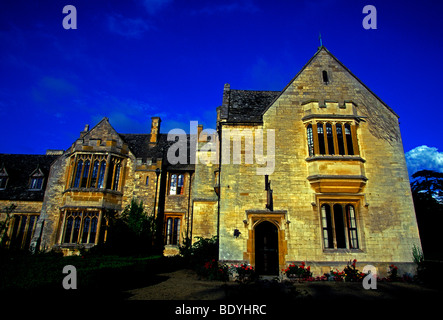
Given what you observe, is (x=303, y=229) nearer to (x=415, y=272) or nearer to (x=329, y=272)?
(x=329, y=272)

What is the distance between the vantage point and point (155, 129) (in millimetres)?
26078

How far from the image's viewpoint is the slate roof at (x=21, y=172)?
22.5m

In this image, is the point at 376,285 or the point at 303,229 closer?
the point at 376,285

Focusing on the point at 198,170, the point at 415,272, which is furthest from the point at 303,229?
the point at 198,170

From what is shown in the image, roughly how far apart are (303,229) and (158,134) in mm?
18872

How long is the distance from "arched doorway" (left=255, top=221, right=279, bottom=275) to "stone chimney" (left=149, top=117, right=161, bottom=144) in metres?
16.3

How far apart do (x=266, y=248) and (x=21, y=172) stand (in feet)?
83.8

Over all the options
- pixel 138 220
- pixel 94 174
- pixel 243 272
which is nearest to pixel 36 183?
pixel 94 174

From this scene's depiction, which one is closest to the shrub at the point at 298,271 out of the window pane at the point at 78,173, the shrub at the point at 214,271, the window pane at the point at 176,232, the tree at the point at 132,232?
the shrub at the point at 214,271

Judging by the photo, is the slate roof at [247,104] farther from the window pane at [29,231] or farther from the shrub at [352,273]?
the window pane at [29,231]

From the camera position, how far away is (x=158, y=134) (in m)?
26.5

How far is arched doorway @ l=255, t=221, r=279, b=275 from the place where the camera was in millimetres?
12805

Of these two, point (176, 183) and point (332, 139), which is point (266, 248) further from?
point (176, 183)

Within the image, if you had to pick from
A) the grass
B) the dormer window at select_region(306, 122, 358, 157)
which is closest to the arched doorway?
the dormer window at select_region(306, 122, 358, 157)
